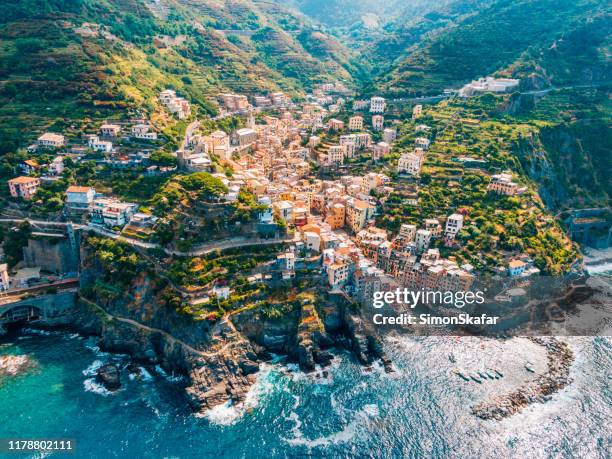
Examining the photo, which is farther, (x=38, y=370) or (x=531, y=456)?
(x=38, y=370)

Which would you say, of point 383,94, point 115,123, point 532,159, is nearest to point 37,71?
point 115,123

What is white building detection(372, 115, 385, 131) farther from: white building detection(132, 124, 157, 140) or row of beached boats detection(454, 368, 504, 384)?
row of beached boats detection(454, 368, 504, 384)

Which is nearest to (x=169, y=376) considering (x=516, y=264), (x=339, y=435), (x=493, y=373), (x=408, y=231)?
(x=339, y=435)

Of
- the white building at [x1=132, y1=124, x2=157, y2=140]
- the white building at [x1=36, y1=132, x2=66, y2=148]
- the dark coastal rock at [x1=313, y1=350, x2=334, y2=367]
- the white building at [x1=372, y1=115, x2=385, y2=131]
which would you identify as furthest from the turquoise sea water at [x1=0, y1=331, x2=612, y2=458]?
the white building at [x1=372, y1=115, x2=385, y2=131]

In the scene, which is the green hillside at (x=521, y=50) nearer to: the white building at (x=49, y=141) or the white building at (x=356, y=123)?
the white building at (x=356, y=123)

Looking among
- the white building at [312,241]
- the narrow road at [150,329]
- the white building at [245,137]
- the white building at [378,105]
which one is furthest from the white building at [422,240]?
the white building at [378,105]

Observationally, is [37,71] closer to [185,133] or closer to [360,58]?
[185,133]
